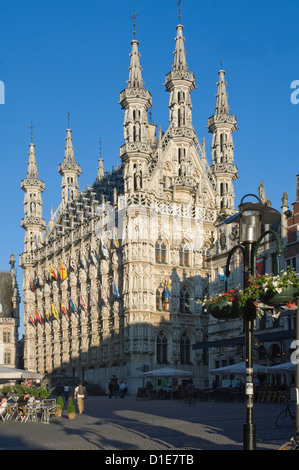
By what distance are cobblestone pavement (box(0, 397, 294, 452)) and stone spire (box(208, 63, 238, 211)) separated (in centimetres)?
4204

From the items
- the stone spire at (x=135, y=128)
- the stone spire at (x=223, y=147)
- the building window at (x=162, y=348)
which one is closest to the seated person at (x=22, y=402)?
the building window at (x=162, y=348)

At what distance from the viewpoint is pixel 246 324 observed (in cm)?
1363

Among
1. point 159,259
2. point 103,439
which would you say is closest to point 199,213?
point 159,259

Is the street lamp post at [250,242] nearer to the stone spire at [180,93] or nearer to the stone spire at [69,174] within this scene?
the stone spire at [180,93]

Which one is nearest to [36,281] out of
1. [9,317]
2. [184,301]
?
[9,317]

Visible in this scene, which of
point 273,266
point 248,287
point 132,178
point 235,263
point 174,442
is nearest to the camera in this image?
point 248,287

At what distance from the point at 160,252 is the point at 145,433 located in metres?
41.7

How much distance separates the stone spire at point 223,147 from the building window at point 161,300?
12.0 m

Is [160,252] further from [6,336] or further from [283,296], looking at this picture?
[283,296]

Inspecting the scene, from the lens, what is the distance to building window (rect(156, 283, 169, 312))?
201 ft

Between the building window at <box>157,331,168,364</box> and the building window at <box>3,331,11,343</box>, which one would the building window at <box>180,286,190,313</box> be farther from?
the building window at <box>3,331,11,343</box>

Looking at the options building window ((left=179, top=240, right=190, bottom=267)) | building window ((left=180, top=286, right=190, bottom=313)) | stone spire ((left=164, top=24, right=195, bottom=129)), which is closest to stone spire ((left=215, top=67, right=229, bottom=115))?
stone spire ((left=164, top=24, right=195, bottom=129))
